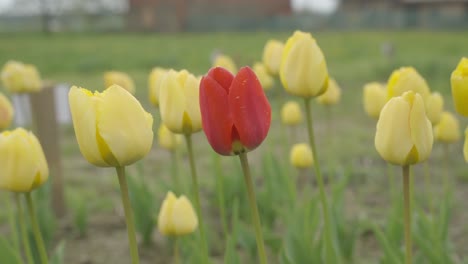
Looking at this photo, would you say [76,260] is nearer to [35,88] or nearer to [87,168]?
[35,88]

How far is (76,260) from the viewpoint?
2.82 meters

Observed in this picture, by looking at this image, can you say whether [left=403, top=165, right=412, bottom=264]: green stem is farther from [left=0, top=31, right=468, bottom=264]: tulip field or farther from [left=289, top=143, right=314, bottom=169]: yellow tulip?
[left=289, top=143, right=314, bottom=169]: yellow tulip

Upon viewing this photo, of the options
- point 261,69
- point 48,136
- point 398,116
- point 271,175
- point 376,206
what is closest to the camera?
point 398,116

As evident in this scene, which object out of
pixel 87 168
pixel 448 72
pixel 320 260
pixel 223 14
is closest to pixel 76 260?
pixel 320 260

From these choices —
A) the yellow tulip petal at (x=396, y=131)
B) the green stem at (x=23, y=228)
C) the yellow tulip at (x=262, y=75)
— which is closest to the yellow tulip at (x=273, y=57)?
the yellow tulip at (x=262, y=75)

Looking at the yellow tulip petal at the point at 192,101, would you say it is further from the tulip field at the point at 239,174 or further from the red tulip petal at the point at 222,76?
the red tulip petal at the point at 222,76

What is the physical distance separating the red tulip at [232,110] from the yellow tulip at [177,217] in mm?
718

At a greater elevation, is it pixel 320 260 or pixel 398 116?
pixel 398 116

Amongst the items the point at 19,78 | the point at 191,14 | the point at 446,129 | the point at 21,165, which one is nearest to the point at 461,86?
the point at 21,165

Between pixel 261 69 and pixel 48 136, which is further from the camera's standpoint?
pixel 48 136

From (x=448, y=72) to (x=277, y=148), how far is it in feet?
13.4

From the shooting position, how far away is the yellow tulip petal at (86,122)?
1.05 m

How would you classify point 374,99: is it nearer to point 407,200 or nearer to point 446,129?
point 446,129

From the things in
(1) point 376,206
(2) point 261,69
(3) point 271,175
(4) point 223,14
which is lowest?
(1) point 376,206
